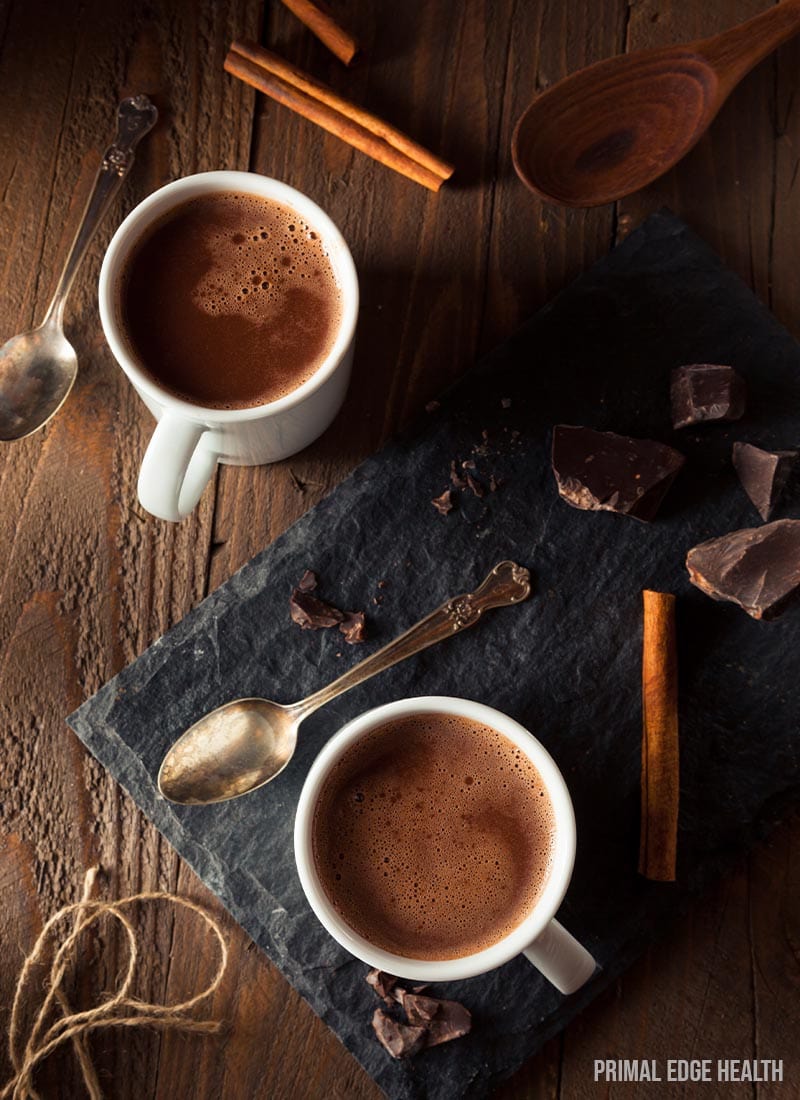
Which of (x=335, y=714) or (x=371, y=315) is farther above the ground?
(x=371, y=315)

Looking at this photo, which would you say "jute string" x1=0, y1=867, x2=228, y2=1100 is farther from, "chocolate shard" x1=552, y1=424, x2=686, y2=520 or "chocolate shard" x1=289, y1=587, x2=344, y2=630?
"chocolate shard" x1=552, y1=424, x2=686, y2=520

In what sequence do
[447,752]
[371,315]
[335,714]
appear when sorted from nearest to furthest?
1. [447,752]
2. [335,714]
3. [371,315]

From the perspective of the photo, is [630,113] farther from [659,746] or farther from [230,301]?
[659,746]

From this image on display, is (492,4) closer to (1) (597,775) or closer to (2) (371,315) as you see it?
(2) (371,315)

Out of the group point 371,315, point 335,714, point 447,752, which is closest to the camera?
point 447,752

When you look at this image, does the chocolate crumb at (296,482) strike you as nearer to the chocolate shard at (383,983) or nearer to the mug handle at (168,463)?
the mug handle at (168,463)

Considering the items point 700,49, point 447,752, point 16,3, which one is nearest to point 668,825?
point 447,752
